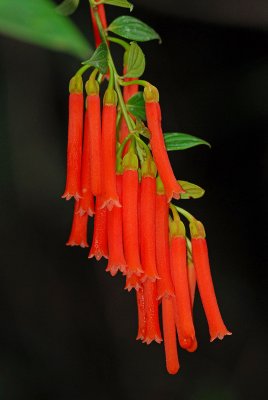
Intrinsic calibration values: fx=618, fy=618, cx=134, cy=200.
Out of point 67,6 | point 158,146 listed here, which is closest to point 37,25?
point 158,146

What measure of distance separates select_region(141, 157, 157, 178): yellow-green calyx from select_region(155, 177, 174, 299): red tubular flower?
0.05 feet

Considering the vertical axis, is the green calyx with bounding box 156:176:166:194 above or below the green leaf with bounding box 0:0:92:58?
below

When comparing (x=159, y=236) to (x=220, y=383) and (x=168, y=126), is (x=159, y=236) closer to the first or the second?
(x=168, y=126)

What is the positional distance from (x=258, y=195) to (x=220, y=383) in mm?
527

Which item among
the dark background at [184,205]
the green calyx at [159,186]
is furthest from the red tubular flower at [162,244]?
the dark background at [184,205]

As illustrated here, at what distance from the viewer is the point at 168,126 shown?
1.59 meters

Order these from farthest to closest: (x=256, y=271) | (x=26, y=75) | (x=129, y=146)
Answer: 1. (x=256, y=271)
2. (x=26, y=75)
3. (x=129, y=146)

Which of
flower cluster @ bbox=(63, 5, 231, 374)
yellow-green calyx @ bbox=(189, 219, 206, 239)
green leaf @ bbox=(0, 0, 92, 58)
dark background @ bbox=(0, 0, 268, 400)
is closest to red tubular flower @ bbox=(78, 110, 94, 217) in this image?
flower cluster @ bbox=(63, 5, 231, 374)

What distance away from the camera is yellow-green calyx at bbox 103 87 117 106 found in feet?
1.89

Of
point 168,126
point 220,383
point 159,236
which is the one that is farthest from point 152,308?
point 220,383

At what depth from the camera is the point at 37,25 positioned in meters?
0.15

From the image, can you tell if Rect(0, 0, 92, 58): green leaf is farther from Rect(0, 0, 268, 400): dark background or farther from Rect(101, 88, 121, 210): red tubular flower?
Rect(0, 0, 268, 400): dark background

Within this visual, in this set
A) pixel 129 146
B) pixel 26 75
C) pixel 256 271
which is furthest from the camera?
pixel 256 271

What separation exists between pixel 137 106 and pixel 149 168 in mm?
64
